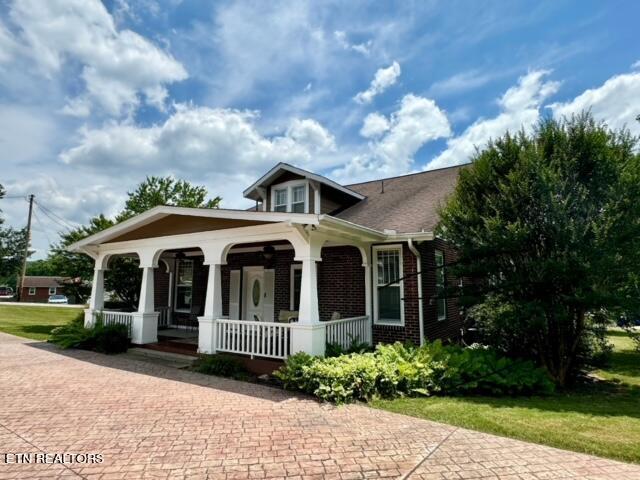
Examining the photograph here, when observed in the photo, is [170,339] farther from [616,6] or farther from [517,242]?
[616,6]

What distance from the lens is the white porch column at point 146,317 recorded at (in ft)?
34.1

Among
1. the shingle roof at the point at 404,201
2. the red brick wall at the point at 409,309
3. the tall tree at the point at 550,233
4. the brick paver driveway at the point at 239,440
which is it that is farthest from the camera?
the shingle roof at the point at 404,201

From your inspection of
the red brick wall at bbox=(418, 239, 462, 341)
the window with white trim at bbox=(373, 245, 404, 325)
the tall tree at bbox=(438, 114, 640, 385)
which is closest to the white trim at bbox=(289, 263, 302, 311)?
the window with white trim at bbox=(373, 245, 404, 325)

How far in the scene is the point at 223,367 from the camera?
8047mm

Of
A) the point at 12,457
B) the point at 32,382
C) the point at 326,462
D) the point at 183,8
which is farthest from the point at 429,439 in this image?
the point at 183,8

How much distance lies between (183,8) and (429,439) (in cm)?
931

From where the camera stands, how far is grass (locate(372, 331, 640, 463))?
4.43m

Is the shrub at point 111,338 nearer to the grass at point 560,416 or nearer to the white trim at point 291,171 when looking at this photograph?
the white trim at point 291,171

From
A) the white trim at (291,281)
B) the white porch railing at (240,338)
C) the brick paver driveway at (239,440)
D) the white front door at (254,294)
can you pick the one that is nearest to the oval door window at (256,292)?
the white front door at (254,294)

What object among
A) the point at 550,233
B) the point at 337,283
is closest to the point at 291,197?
the point at 337,283

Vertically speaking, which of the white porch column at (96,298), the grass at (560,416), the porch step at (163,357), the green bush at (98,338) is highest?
the white porch column at (96,298)

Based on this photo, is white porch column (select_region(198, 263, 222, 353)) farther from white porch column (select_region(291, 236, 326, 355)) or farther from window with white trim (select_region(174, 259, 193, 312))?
window with white trim (select_region(174, 259, 193, 312))

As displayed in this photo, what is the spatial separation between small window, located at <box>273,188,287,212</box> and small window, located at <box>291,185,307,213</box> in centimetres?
35

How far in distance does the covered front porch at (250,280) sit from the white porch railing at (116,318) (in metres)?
0.03
